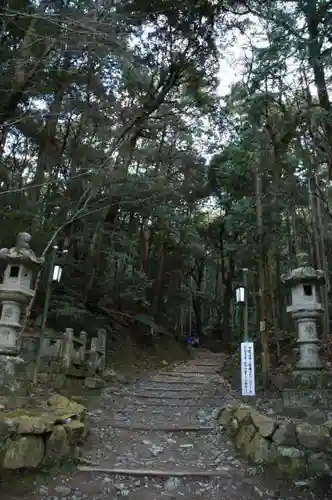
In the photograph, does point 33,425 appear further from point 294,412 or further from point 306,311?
point 306,311

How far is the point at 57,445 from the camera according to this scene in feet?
15.4

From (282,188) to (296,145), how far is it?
8.14 ft

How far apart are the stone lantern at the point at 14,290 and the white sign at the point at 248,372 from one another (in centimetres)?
427

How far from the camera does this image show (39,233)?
32.0 feet

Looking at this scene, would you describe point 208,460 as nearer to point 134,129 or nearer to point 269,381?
point 269,381

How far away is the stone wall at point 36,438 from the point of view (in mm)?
4281

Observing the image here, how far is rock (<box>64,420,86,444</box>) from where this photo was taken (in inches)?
195

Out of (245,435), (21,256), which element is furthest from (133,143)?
(245,435)

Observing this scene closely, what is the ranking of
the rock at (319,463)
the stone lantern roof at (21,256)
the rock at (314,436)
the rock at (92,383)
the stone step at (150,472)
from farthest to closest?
1. the rock at (92,383)
2. the stone lantern roof at (21,256)
3. the stone step at (150,472)
4. the rock at (314,436)
5. the rock at (319,463)

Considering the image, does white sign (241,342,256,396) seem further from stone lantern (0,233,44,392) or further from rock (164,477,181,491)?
stone lantern (0,233,44,392)

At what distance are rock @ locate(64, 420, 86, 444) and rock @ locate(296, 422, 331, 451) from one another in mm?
2761

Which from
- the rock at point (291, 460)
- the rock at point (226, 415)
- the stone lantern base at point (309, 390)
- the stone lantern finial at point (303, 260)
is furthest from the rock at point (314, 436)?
the stone lantern finial at point (303, 260)

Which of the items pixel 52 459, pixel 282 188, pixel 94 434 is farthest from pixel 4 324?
pixel 282 188

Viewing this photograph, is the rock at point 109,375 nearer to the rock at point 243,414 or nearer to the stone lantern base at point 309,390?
the stone lantern base at point 309,390
